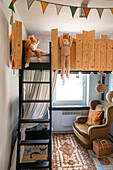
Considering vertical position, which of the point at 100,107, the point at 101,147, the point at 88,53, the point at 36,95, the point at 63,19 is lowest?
the point at 101,147

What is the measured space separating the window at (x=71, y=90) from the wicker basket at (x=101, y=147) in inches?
69.0

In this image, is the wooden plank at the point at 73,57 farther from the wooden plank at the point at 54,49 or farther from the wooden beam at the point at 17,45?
the wooden beam at the point at 17,45

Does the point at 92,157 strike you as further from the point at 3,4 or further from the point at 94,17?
the point at 3,4

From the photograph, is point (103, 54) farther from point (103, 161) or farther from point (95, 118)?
point (103, 161)

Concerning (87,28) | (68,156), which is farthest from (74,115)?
(87,28)

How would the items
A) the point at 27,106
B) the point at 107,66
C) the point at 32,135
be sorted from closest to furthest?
the point at 107,66, the point at 27,106, the point at 32,135

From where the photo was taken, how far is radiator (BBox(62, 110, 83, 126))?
14.2ft

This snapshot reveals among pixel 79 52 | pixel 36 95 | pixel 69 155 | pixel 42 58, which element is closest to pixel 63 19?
pixel 79 52

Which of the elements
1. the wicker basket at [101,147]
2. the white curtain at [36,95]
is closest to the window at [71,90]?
the wicker basket at [101,147]

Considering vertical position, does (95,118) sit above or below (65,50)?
below

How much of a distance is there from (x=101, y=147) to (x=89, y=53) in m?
1.96

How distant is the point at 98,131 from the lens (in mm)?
3211

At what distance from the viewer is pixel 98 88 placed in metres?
3.66

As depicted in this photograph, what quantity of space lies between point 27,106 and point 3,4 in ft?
5.41
